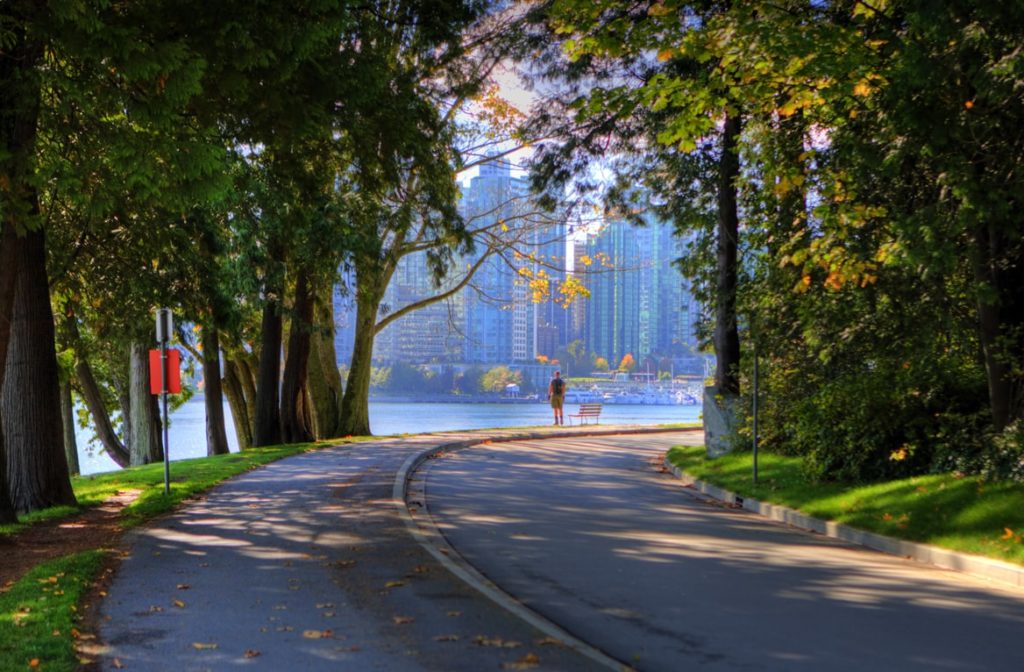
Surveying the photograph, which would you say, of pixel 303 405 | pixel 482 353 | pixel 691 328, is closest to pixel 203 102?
pixel 691 328

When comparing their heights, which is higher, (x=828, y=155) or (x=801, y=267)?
(x=828, y=155)

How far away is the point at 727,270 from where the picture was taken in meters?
21.6

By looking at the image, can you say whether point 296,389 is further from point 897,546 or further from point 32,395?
point 897,546

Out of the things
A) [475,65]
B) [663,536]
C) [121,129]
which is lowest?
[663,536]

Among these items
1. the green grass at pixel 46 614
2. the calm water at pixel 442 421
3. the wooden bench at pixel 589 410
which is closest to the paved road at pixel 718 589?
the green grass at pixel 46 614

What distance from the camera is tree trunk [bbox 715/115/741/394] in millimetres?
21219

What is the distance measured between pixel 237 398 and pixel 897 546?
31416mm

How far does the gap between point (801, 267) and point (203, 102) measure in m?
9.53

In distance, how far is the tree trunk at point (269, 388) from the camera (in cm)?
2875

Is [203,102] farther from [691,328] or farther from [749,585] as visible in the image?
[691,328]

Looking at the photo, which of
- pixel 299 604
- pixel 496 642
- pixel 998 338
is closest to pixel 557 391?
pixel 998 338

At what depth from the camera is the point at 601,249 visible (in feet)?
118

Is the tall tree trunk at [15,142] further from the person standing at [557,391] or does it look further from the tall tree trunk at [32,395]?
the person standing at [557,391]

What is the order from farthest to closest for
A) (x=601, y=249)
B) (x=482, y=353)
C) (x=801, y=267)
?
(x=482, y=353)
(x=601, y=249)
(x=801, y=267)
